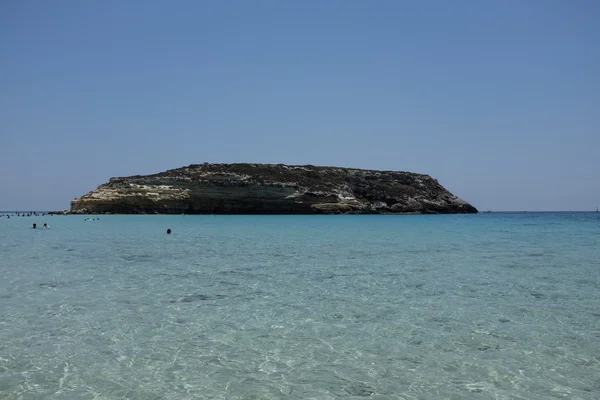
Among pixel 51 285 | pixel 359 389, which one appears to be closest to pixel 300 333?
pixel 359 389

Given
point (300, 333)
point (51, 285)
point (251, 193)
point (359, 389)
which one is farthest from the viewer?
point (251, 193)

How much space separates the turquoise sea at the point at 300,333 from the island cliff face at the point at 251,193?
8491cm

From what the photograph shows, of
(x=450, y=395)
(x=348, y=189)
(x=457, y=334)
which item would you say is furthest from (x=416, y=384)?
(x=348, y=189)

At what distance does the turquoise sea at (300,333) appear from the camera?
6.67 metres

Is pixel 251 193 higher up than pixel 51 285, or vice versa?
pixel 251 193

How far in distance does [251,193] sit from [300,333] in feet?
314

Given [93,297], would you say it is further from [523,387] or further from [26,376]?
[523,387]

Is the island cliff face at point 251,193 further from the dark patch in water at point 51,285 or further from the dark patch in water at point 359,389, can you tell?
the dark patch in water at point 359,389

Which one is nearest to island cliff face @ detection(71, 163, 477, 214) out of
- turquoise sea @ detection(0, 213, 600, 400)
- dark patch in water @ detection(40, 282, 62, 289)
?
turquoise sea @ detection(0, 213, 600, 400)

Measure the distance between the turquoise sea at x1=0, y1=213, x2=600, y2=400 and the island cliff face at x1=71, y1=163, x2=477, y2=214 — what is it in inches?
3343

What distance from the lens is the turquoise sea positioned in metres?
6.67

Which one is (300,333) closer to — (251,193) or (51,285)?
(51,285)

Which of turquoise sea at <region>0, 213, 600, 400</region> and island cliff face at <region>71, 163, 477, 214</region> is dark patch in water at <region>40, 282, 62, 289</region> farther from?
island cliff face at <region>71, 163, 477, 214</region>

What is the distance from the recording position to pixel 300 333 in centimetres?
930
